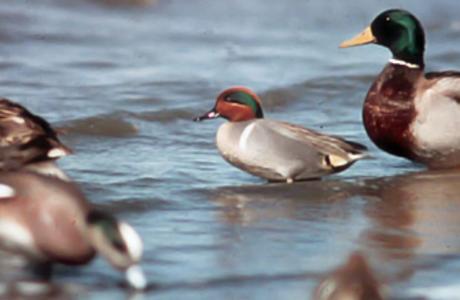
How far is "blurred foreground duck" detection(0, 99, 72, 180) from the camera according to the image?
7.82 meters

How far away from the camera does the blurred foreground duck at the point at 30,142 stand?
7.82 meters

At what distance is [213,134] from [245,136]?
67.2 inches

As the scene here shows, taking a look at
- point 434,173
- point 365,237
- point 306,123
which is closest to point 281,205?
point 365,237

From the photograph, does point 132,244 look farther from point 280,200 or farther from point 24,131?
point 280,200

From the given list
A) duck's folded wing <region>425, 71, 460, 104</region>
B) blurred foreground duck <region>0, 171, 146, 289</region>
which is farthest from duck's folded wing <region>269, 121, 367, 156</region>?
blurred foreground duck <region>0, 171, 146, 289</region>

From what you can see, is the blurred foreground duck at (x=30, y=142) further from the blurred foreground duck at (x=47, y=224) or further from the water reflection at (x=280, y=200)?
the blurred foreground duck at (x=47, y=224)

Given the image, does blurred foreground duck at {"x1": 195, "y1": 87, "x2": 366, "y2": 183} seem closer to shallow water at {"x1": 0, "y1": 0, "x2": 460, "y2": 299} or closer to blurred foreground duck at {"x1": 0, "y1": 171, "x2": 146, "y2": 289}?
shallow water at {"x1": 0, "y1": 0, "x2": 460, "y2": 299}

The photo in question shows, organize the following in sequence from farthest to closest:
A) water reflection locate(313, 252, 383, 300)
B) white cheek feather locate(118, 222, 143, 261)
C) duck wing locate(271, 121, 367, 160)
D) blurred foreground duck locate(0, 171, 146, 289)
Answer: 1. duck wing locate(271, 121, 367, 160)
2. blurred foreground duck locate(0, 171, 146, 289)
3. white cheek feather locate(118, 222, 143, 261)
4. water reflection locate(313, 252, 383, 300)

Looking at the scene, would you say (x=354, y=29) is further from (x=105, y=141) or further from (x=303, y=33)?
(x=105, y=141)

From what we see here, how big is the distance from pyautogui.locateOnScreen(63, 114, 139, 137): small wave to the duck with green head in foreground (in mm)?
1722

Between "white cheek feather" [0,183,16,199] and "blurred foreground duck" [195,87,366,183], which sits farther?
"blurred foreground duck" [195,87,366,183]

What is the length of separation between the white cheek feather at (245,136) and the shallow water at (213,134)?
0.80ft

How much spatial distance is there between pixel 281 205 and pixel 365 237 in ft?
2.73

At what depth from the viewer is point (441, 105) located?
9461 millimetres
